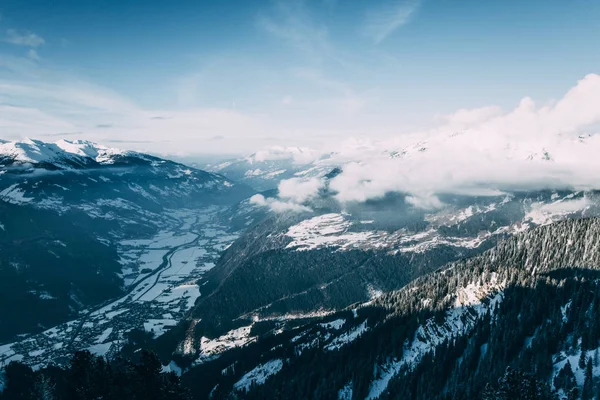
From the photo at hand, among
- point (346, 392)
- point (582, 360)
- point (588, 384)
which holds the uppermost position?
point (582, 360)

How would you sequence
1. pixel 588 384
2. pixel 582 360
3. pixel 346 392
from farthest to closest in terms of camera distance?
pixel 346 392, pixel 582 360, pixel 588 384

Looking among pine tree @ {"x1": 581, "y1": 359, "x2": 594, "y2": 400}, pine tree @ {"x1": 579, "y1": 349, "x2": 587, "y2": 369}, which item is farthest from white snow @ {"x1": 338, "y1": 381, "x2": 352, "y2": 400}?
pine tree @ {"x1": 579, "y1": 349, "x2": 587, "y2": 369}

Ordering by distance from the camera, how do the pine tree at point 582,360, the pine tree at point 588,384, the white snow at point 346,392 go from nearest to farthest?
the pine tree at point 588,384 < the pine tree at point 582,360 < the white snow at point 346,392

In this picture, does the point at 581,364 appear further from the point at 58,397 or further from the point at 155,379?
the point at 58,397

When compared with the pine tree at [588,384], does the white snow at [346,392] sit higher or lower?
lower

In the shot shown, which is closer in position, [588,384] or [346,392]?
[588,384]

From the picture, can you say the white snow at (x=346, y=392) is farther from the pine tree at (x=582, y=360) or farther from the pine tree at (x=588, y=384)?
the pine tree at (x=582, y=360)

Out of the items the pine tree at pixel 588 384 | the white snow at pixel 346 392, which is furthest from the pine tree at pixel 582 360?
the white snow at pixel 346 392

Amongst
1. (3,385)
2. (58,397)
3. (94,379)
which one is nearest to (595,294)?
(94,379)

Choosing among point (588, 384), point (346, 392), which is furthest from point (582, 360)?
point (346, 392)

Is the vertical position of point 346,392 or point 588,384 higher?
point 588,384

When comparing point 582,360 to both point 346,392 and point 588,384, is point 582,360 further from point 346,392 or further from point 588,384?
point 346,392
